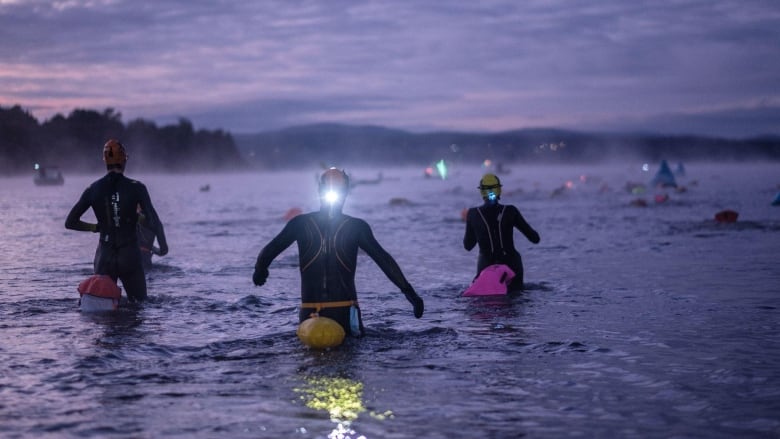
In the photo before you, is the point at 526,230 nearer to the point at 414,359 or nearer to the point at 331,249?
the point at 414,359

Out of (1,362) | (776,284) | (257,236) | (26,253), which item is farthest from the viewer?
(257,236)

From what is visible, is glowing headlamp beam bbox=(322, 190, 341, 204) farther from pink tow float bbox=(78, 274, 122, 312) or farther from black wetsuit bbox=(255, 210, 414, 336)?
pink tow float bbox=(78, 274, 122, 312)

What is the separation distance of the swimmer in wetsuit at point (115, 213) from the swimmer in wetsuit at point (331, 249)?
2.62 metres

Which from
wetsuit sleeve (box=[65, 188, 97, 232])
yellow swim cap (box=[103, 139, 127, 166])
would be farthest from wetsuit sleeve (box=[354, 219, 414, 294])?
wetsuit sleeve (box=[65, 188, 97, 232])

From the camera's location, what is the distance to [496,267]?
12828 millimetres

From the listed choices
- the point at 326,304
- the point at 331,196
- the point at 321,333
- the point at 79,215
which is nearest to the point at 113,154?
the point at 79,215

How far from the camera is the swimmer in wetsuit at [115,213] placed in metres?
10.4

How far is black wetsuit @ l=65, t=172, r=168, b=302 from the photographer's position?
10.4 metres

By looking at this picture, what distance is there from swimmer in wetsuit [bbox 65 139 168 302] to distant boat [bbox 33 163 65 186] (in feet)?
262

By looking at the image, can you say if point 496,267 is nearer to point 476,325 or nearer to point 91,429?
point 476,325

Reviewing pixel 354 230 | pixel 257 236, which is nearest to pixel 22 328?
pixel 354 230

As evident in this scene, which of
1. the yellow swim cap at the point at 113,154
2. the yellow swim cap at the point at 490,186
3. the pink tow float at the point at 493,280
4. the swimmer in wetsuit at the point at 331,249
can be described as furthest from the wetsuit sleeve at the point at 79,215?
the pink tow float at the point at 493,280

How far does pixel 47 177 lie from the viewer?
3415 inches

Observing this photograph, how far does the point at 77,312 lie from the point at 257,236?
54.7ft
